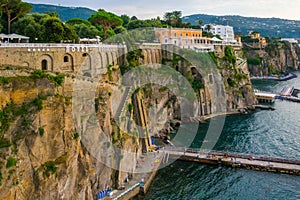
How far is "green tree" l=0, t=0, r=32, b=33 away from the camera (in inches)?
A: 1713

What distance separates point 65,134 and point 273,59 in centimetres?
14222

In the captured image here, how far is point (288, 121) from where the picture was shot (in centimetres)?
6588

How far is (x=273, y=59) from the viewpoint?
494 feet

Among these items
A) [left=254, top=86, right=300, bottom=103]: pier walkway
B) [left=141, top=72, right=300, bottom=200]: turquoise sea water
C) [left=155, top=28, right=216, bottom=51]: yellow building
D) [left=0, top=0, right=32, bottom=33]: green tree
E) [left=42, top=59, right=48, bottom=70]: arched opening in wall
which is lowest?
[left=141, top=72, right=300, bottom=200]: turquoise sea water

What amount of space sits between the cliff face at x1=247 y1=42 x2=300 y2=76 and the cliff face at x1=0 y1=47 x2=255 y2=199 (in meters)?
108

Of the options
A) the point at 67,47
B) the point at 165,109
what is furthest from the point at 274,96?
the point at 67,47

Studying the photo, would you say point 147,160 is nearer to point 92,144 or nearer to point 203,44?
point 92,144

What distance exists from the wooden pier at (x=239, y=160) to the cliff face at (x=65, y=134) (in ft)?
20.3

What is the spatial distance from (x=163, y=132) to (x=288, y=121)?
28.9 m

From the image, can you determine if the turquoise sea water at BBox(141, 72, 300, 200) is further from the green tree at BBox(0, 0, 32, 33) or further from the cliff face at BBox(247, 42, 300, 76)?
the cliff face at BBox(247, 42, 300, 76)

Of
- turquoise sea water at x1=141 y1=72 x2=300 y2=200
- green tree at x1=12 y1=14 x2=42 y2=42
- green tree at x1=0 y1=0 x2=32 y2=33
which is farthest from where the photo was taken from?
green tree at x1=0 y1=0 x2=32 y2=33

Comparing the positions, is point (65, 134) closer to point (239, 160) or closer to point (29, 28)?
point (29, 28)

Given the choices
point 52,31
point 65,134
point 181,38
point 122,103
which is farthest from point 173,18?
point 65,134

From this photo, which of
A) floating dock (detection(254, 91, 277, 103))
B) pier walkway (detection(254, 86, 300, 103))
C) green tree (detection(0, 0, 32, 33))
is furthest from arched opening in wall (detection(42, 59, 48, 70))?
pier walkway (detection(254, 86, 300, 103))
